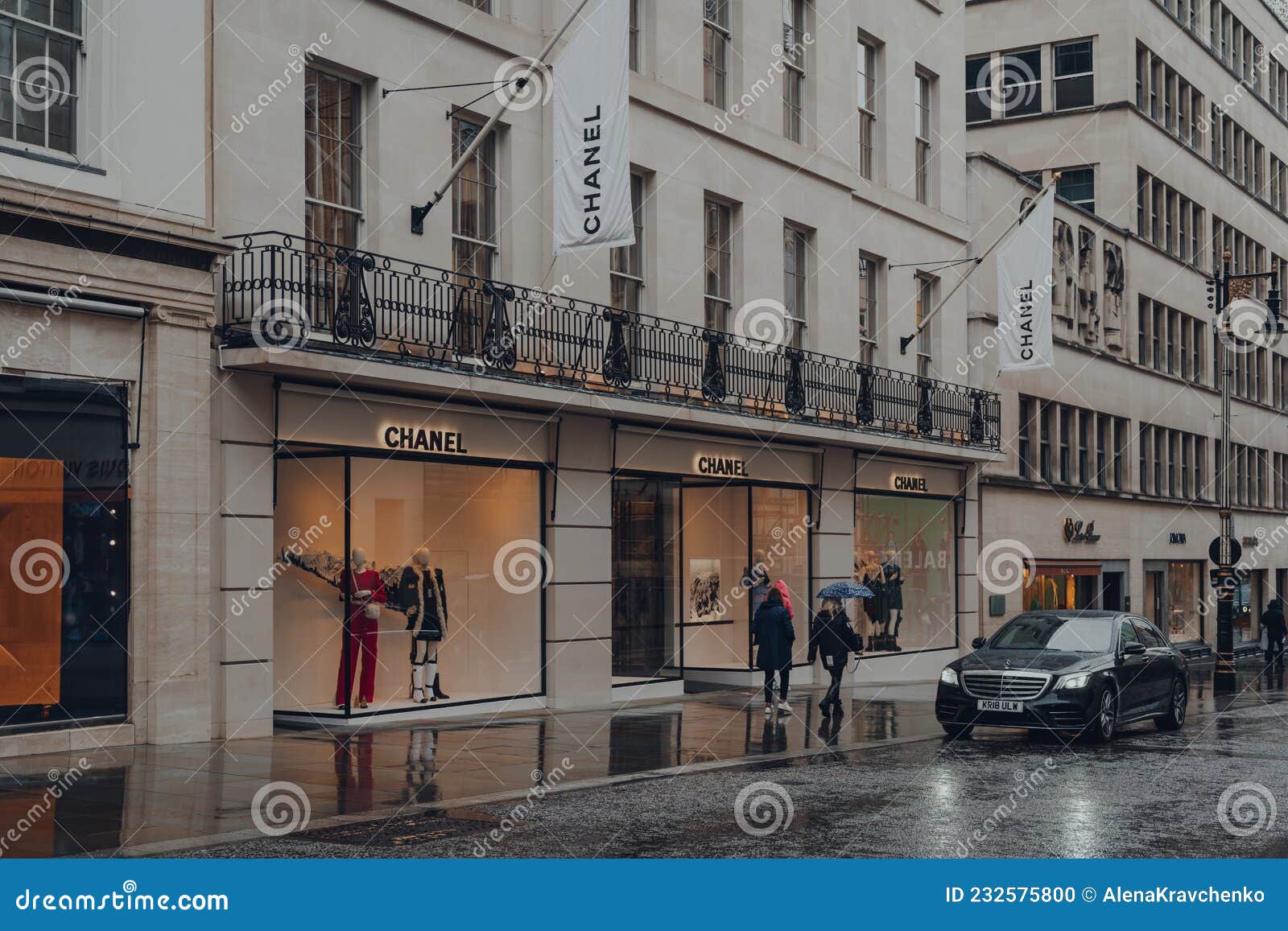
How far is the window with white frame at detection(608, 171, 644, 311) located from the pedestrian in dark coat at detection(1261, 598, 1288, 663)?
80.6ft

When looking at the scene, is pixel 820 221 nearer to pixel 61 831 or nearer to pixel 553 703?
pixel 553 703

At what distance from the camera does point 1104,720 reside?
17797mm

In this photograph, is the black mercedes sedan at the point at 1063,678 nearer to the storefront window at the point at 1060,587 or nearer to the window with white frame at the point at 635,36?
the window with white frame at the point at 635,36

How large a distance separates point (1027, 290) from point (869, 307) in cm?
300

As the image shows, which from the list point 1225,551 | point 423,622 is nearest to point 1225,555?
point 1225,551

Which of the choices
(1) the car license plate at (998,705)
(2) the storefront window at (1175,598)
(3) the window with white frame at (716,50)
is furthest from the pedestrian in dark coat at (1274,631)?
(1) the car license plate at (998,705)

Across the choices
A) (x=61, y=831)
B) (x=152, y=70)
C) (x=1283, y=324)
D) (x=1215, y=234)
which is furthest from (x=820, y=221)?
(x=1283, y=324)

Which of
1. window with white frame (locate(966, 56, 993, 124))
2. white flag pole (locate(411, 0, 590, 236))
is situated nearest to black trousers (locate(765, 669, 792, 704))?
white flag pole (locate(411, 0, 590, 236))

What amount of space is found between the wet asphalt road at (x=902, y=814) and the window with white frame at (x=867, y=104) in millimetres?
15487

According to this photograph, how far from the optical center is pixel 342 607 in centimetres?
1855

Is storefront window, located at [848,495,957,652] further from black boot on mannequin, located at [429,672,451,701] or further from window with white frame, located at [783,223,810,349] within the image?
black boot on mannequin, located at [429,672,451,701]

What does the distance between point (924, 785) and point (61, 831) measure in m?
7.20

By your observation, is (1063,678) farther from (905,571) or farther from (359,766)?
(905,571)

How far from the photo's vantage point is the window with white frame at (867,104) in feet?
96.9
